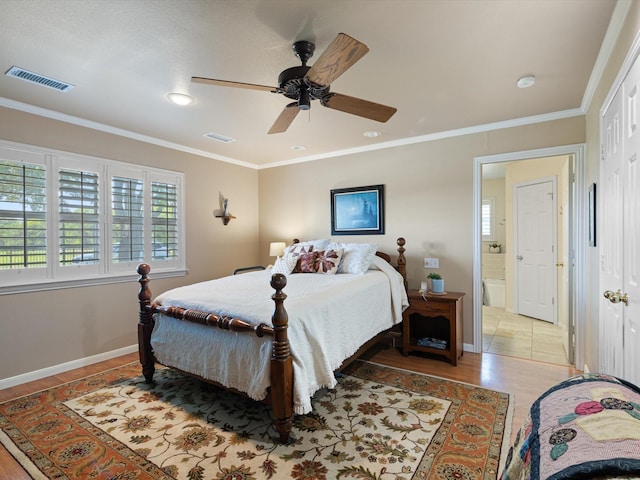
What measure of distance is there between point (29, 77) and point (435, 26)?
2885 mm

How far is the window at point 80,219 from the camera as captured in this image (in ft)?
9.62

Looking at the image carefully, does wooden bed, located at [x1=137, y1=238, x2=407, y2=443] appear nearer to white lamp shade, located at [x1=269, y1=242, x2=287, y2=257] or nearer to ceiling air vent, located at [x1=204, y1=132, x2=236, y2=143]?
ceiling air vent, located at [x1=204, y1=132, x2=236, y2=143]

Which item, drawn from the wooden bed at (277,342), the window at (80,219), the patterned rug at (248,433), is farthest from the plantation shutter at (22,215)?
the wooden bed at (277,342)

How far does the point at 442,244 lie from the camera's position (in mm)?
3846

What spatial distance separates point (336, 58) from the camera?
168 cm

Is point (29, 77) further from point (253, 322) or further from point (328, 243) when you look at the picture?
point (328, 243)

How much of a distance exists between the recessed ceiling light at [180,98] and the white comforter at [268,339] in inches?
65.5

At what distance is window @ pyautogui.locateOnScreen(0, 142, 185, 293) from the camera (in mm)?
2932

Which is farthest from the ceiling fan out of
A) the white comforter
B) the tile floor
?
the tile floor

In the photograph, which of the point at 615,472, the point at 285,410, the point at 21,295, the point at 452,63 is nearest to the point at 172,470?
the point at 285,410

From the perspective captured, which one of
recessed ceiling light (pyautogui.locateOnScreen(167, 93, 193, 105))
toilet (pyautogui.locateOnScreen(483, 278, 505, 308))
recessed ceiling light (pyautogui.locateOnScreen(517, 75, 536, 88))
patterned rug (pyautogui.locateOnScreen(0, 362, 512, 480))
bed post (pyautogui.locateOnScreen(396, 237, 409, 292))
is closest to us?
patterned rug (pyautogui.locateOnScreen(0, 362, 512, 480))

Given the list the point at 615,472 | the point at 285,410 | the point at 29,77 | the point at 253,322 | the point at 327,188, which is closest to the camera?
the point at 615,472

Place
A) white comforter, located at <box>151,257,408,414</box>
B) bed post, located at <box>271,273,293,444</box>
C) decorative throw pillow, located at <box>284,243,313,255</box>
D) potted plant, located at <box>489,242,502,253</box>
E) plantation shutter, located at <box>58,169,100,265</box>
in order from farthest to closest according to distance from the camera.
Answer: potted plant, located at <box>489,242,502,253</box>
decorative throw pillow, located at <box>284,243,313,255</box>
plantation shutter, located at <box>58,169,100,265</box>
white comforter, located at <box>151,257,408,414</box>
bed post, located at <box>271,273,293,444</box>

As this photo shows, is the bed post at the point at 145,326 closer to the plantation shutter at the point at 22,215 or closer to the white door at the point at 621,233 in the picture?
the plantation shutter at the point at 22,215
